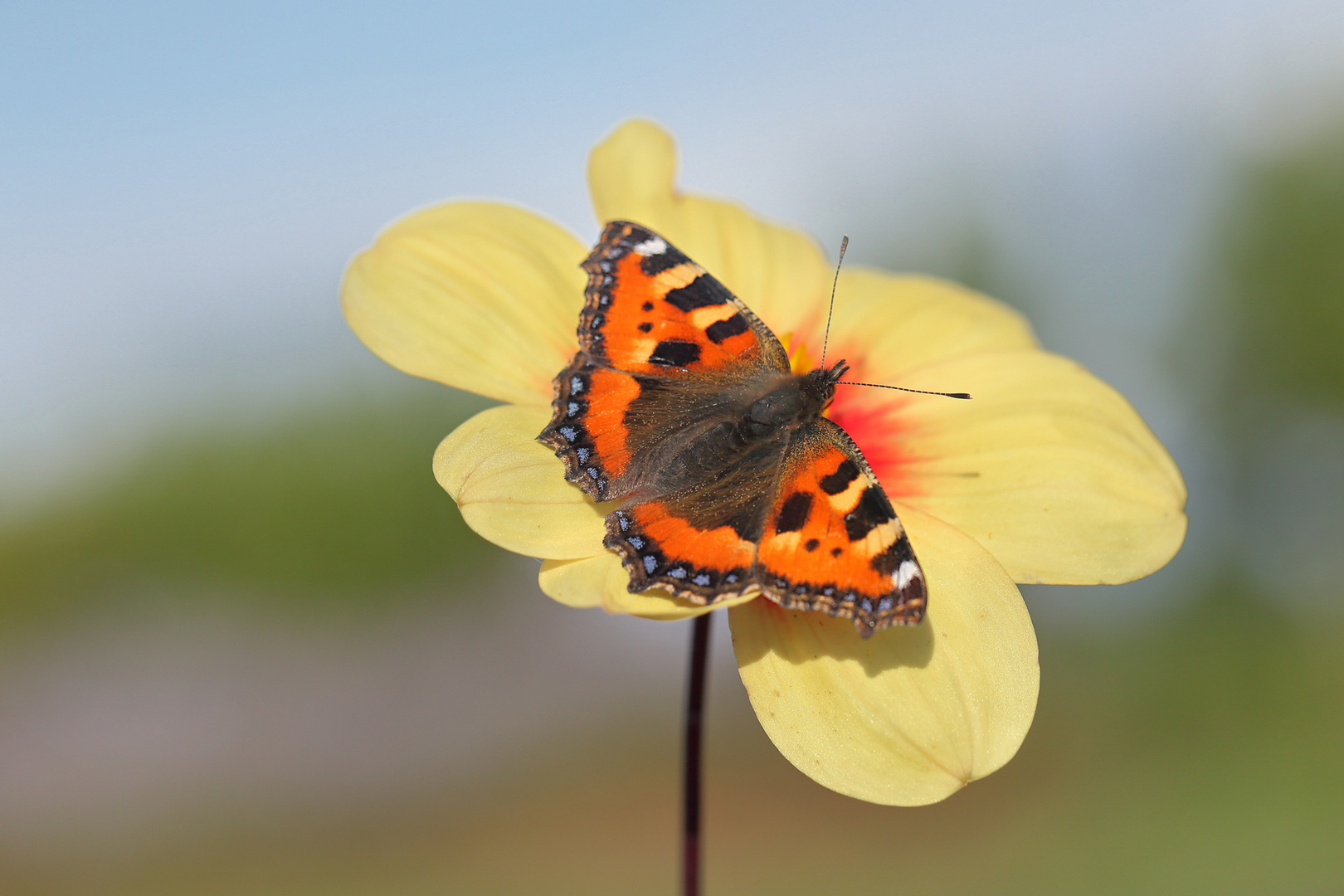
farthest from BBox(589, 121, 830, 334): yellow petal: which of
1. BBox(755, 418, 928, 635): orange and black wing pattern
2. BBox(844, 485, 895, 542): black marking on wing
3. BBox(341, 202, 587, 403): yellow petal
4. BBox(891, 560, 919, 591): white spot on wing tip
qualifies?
Answer: BBox(891, 560, 919, 591): white spot on wing tip

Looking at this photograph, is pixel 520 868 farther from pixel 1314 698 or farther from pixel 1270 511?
pixel 1270 511

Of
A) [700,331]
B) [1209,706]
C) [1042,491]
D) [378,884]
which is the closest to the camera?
[1042,491]

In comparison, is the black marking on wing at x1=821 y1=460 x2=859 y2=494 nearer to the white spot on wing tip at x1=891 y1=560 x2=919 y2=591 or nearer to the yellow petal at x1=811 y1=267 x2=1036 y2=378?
the white spot on wing tip at x1=891 y1=560 x2=919 y2=591

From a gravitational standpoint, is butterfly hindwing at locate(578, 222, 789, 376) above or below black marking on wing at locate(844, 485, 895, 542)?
above

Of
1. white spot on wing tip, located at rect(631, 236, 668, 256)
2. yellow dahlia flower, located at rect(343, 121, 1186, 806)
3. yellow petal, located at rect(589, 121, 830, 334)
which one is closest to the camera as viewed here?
yellow dahlia flower, located at rect(343, 121, 1186, 806)

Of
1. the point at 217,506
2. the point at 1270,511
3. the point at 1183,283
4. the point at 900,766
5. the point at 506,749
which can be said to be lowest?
the point at 506,749

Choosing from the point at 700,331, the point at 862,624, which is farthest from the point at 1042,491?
the point at 700,331

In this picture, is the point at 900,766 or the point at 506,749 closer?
the point at 900,766
